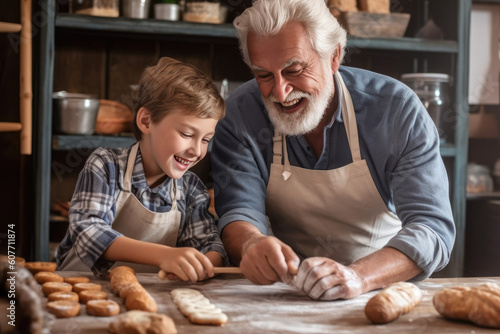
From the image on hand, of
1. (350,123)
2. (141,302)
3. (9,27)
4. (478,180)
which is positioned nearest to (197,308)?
(141,302)

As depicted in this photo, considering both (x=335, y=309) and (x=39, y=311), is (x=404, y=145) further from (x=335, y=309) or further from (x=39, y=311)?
(x=39, y=311)

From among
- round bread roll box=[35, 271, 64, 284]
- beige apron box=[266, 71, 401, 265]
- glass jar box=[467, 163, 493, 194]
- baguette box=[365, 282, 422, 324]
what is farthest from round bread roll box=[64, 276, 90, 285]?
glass jar box=[467, 163, 493, 194]

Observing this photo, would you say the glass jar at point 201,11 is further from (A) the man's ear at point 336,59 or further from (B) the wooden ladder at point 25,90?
(A) the man's ear at point 336,59

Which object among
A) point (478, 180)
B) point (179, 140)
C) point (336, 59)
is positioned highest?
point (336, 59)

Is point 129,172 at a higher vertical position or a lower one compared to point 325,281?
higher

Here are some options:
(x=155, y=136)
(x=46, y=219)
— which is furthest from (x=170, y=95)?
(x=46, y=219)

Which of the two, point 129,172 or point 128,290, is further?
point 129,172

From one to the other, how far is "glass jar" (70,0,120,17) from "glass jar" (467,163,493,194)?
2034 mm

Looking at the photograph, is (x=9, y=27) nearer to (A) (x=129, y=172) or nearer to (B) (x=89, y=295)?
(A) (x=129, y=172)

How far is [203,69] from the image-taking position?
128 inches

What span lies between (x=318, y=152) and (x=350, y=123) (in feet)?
0.47

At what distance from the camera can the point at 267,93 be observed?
5.98 ft

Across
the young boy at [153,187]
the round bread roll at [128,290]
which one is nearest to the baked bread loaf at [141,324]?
the round bread roll at [128,290]

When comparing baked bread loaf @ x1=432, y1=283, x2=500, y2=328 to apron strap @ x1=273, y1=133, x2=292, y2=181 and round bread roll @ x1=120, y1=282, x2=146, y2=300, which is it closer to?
round bread roll @ x1=120, y1=282, x2=146, y2=300
